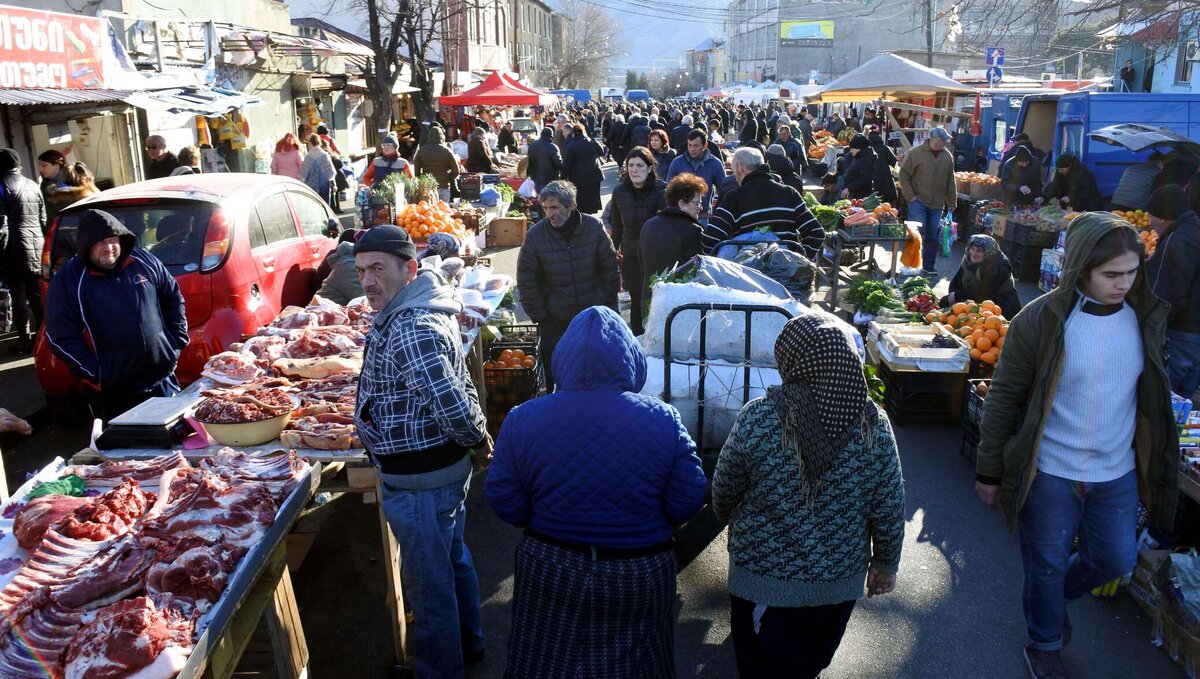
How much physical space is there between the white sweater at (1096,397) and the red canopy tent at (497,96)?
61.2 ft

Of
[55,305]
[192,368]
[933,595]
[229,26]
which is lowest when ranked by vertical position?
[933,595]

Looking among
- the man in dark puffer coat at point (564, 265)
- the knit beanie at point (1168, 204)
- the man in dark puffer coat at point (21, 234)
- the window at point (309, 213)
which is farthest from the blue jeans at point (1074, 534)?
the man in dark puffer coat at point (21, 234)

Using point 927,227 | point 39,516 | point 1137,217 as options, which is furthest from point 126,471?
point 1137,217

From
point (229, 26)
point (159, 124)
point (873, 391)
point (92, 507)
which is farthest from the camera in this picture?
point (229, 26)

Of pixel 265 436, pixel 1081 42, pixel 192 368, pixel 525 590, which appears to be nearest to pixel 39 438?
pixel 192 368

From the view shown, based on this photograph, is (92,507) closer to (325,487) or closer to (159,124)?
(325,487)

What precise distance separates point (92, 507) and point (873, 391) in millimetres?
4348

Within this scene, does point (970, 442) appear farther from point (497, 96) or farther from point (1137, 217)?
point (497, 96)

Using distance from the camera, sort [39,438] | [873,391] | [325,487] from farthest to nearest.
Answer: [39,438] → [873,391] → [325,487]

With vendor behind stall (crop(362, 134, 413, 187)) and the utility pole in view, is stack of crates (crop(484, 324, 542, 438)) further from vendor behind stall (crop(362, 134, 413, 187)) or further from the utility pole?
the utility pole

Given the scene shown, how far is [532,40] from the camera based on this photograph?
7294 cm

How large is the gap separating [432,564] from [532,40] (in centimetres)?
7436

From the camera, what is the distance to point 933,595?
4707 mm

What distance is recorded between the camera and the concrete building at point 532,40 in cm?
6244
